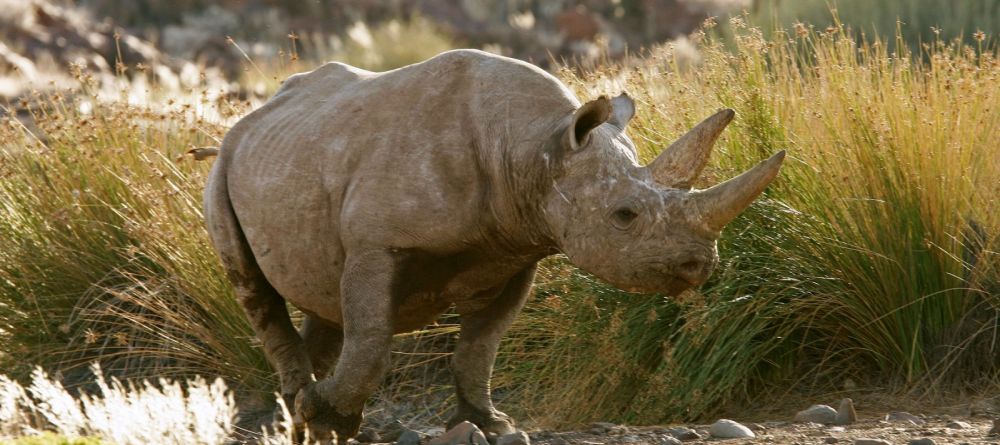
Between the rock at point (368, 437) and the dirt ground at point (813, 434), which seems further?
Result: the rock at point (368, 437)

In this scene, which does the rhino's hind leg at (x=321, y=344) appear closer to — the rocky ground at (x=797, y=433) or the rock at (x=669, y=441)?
the rocky ground at (x=797, y=433)

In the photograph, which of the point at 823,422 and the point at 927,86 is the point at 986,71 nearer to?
the point at 927,86

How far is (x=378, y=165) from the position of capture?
525 cm

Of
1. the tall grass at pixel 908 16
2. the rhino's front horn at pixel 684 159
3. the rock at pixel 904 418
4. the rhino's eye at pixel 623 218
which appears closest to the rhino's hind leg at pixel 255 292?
the rhino's eye at pixel 623 218

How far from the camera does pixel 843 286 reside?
705 centimetres

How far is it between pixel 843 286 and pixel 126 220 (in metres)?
3.62

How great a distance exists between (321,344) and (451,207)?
133 cm

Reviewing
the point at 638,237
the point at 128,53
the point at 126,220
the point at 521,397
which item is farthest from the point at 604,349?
the point at 128,53

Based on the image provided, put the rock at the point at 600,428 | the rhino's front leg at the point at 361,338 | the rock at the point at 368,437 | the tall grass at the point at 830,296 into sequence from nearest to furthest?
the rhino's front leg at the point at 361,338 < the rock at the point at 600,428 < the rock at the point at 368,437 < the tall grass at the point at 830,296

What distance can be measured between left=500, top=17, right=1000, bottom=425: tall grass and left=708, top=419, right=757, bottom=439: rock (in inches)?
42.6

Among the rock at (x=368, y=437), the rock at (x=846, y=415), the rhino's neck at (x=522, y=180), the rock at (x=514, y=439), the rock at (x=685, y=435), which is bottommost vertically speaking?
the rock at (x=846, y=415)

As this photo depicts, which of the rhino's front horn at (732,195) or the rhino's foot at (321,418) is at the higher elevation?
the rhino's front horn at (732,195)

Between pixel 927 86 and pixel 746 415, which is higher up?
pixel 927 86

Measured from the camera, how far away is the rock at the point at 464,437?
538 cm
